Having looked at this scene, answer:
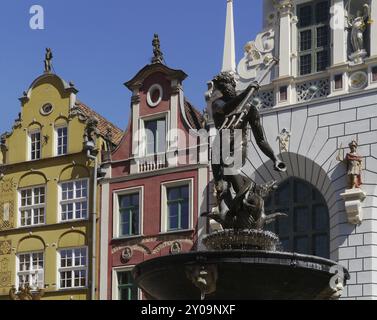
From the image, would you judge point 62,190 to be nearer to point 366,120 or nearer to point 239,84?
point 239,84

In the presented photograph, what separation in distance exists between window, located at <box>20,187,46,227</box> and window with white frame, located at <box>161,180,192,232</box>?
5.29 m

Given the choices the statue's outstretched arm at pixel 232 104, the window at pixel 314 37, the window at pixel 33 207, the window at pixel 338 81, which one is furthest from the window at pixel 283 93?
the statue's outstretched arm at pixel 232 104

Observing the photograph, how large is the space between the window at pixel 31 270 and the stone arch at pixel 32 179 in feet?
8.85

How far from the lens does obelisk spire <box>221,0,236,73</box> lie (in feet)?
115

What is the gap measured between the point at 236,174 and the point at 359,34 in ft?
56.9

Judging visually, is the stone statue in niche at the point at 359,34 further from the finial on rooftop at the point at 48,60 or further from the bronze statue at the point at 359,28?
the finial on rooftop at the point at 48,60

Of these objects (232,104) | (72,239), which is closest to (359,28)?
(72,239)

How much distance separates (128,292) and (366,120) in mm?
10247

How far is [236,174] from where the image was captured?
53.5 ft

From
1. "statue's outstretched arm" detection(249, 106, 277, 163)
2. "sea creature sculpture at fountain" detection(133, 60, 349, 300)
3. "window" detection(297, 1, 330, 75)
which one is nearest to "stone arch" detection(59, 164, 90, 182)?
"window" detection(297, 1, 330, 75)

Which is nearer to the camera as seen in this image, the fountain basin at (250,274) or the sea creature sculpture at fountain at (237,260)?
the fountain basin at (250,274)

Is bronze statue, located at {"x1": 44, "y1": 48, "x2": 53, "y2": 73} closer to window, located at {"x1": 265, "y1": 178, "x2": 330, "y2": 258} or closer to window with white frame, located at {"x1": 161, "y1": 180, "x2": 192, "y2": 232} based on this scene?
window with white frame, located at {"x1": 161, "y1": 180, "x2": 192, "y2": 232}

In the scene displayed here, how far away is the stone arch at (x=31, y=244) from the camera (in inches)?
1474
